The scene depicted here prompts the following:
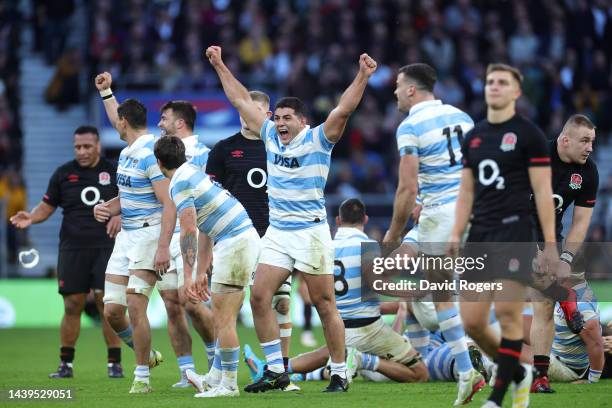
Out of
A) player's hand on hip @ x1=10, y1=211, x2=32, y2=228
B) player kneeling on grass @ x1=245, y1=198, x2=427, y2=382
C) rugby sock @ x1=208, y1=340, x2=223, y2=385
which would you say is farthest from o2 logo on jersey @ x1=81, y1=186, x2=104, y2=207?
rugby sock @ x1=208, y1=340, x2=223, y2=385

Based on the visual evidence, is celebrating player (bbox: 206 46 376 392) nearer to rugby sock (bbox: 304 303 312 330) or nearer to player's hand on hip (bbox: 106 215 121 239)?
player's hand on hip (bbox: 106 215 121 239)

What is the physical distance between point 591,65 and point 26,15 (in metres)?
13.6

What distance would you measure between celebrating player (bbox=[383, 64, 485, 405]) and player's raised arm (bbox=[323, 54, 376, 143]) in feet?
1.58

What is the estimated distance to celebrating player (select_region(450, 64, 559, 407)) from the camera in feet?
26.5

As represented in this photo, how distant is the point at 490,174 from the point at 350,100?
76.3 inches

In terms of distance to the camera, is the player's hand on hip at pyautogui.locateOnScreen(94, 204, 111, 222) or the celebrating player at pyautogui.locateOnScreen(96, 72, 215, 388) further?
the player's hand on hip at pyautogui.locateOnScreen(94, 204, 111, 222)

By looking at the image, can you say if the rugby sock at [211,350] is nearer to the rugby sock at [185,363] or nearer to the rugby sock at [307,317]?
the rugby sock at [185,363]

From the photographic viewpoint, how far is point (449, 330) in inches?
375

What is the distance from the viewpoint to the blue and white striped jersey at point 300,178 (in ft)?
33.3

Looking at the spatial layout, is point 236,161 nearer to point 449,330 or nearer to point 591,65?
point 449,330

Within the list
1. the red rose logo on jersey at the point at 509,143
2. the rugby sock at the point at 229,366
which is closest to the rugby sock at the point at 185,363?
the rugby sock at the point at 229,366

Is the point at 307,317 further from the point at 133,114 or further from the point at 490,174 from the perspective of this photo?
the point at 490,174

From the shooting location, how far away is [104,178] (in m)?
13.7

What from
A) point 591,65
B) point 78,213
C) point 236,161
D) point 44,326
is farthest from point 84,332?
point 591,65
